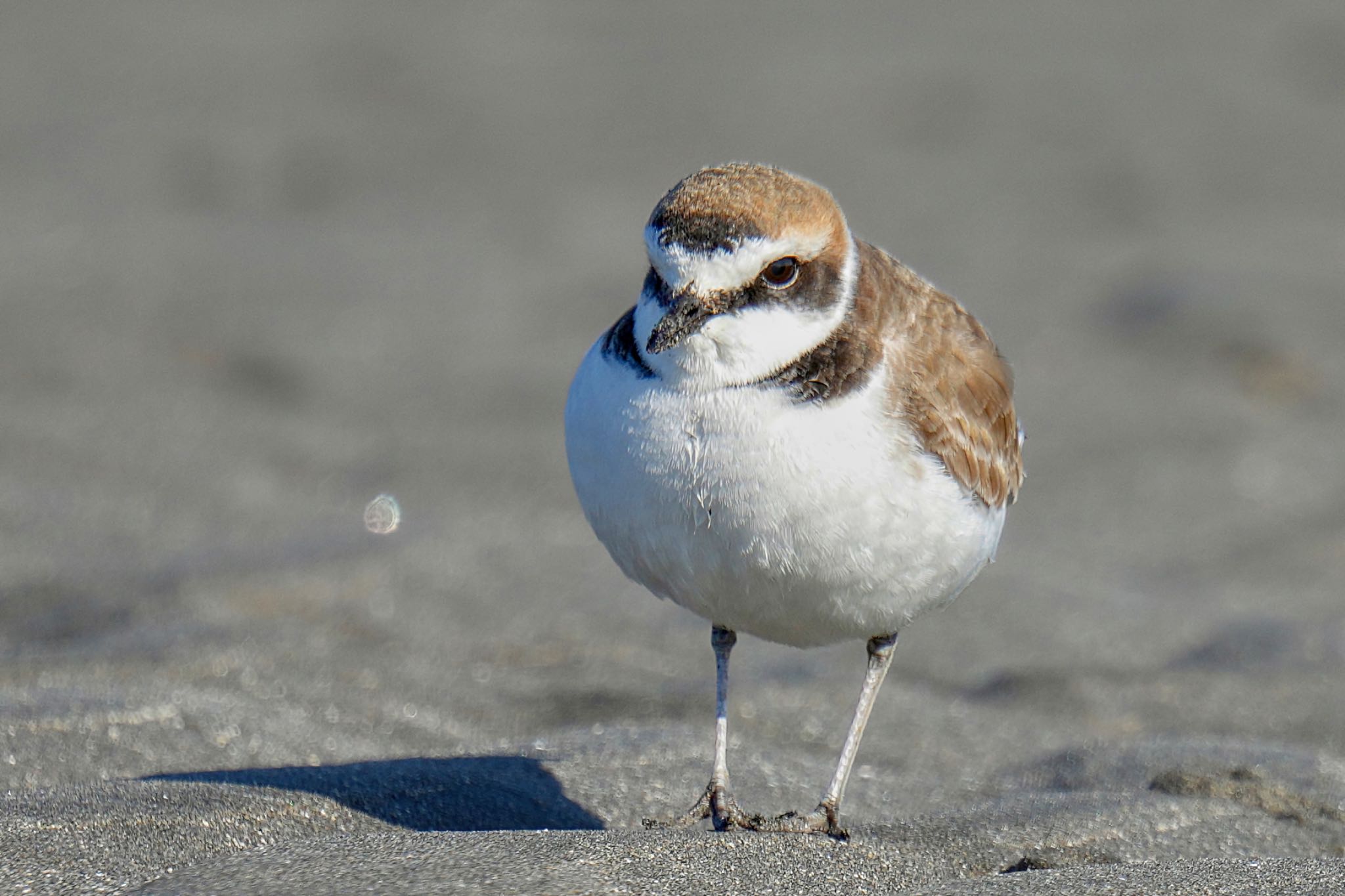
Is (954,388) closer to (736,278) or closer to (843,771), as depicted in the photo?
(736,278)

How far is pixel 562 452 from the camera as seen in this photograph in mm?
8633

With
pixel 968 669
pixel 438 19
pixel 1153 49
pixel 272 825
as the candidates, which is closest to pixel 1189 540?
pixel 968 669

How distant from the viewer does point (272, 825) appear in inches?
168

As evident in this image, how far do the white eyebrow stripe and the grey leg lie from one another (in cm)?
127

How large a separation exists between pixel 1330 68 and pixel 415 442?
9.22 m

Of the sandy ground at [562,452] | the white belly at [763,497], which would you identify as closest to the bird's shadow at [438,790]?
the sandy ground at [562,452]

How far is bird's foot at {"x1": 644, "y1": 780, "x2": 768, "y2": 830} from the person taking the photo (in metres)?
4.45

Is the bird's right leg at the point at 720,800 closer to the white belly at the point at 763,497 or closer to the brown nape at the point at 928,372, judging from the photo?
the white belly at the point at 763,497

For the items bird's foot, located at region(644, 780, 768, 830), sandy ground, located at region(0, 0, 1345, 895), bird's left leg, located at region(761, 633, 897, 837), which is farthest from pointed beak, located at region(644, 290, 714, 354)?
bird's foot, located at region(644, 780, 768, 830)

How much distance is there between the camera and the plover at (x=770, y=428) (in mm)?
3900

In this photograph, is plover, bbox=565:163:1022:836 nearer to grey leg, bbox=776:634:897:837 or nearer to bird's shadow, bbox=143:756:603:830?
grey leg, bbox=776:634:897:837

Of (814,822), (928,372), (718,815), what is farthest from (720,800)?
(928,372)

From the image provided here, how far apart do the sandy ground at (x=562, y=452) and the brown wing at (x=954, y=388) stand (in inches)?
39.2

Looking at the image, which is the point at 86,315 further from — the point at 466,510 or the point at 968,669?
the point at 968,669
